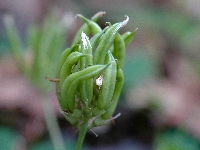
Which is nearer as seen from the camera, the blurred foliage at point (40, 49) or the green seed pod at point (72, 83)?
the green seed pod at point (72, 83)

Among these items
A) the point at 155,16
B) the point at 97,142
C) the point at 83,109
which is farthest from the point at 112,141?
the point at 155,16

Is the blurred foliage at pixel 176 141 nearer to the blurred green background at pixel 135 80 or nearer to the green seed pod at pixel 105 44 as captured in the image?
the blurred green background at pixel 135 80

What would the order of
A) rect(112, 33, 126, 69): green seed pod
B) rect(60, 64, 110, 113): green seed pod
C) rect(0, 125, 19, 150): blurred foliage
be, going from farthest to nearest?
rect(0, 125, 19, 150): blurred foliage
rect(112, 33, 126, 69): green seed pod
rect(60, 64, 110, 113): green seed pod

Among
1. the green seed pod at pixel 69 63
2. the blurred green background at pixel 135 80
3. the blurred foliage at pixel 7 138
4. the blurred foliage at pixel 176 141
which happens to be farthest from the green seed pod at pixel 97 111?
the blurred foliage at pixel 7 138

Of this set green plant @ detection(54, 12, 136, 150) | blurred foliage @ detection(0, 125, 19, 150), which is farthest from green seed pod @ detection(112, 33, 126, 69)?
blurred foliage @ detection(0, 125, 19, 150)

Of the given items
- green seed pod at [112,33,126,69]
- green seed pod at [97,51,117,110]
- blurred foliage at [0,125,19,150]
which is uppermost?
green seed pod at [112,33,126,69]

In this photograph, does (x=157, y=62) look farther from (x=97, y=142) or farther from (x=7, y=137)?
(x=7, y=137)

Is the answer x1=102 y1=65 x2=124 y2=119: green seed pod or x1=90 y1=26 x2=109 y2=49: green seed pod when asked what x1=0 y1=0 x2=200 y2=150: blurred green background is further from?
x1=90 y1=26 x2=109 y2=49: green seed pod
